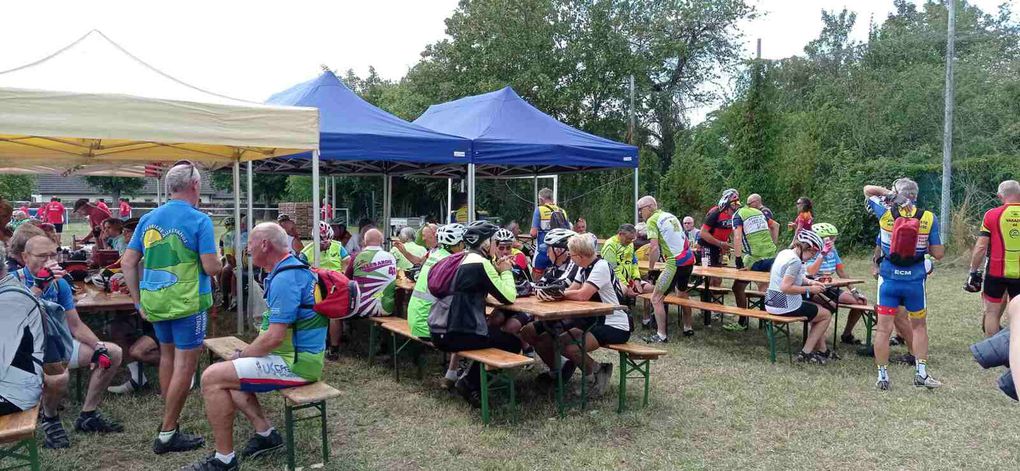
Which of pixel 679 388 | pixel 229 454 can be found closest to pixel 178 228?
pixel 229 454

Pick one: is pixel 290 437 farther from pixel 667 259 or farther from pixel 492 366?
pixel 667 259

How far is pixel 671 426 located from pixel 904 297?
2.42m

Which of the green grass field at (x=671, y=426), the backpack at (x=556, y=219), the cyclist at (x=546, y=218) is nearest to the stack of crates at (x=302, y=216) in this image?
the cyclist at (x=546, y=218)

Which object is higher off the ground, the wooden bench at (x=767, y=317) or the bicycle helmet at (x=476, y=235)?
the bicycle helmet at (x=476, y=235)

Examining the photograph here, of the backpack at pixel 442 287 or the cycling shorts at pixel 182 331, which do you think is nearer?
the cycling shorts at pixel 182 331

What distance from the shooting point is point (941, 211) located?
13281 mm

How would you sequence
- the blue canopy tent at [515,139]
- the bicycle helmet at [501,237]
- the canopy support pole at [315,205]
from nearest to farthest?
the bicycle helmet at [501,237], the canopy support pole at [315,205], the blue canopy tent at [515,139]

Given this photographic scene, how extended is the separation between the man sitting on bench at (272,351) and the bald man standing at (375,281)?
2.21 metres

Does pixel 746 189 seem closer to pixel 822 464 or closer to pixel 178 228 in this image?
pixel 822 464

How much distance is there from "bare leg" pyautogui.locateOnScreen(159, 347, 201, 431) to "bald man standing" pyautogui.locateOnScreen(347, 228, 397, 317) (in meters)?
1.98

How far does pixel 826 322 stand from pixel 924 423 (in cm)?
158

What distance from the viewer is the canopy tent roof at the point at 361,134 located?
7293mm

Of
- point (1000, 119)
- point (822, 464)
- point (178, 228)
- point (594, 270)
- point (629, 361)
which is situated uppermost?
point (1000, 119)

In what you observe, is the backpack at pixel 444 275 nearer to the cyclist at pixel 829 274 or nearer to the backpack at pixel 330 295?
the backpack at pixel 330 295
